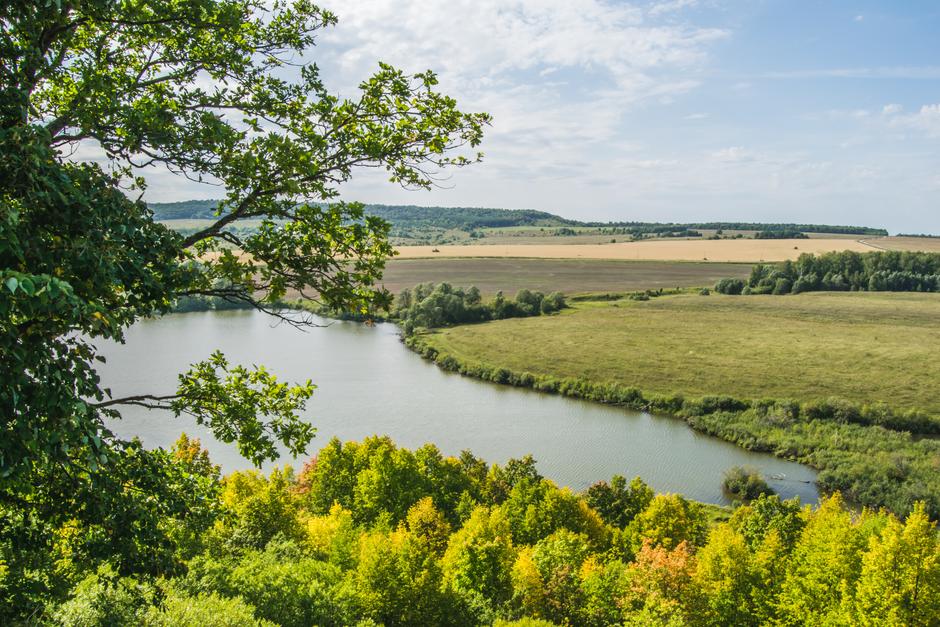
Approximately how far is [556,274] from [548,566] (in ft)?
284

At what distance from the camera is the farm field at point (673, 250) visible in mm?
113125

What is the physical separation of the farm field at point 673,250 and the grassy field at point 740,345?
27.0 m

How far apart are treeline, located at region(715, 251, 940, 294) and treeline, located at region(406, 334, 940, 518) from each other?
50075mm

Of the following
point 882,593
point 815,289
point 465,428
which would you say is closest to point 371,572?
point 882,593

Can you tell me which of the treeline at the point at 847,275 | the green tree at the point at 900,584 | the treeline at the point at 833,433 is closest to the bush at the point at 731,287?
the treeline at the point at 847,275

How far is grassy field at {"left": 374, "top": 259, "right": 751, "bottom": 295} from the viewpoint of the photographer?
9456 cm

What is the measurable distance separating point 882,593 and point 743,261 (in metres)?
99.6

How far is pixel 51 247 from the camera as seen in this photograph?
411 cm

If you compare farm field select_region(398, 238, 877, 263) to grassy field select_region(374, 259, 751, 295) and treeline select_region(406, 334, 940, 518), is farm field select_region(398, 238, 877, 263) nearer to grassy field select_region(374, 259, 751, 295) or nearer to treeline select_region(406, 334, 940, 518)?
grassy field select_region(374, 259, 751, 295)

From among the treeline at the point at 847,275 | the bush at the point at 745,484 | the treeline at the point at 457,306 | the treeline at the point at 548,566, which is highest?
the treeline at the point at 847,275

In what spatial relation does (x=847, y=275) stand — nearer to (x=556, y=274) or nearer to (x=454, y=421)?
(x=556, y=274)

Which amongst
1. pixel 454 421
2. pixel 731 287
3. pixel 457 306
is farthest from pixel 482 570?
pixel 731 287

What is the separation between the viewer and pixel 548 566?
64.7ft

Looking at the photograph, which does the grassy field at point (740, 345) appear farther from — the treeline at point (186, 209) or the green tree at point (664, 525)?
the treeline at point (186, 209)
